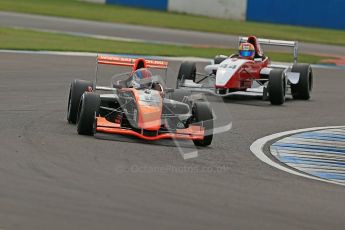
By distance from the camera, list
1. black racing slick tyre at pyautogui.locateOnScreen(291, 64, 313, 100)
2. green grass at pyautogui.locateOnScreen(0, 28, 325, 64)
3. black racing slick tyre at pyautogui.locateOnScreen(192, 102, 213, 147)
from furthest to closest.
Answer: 1. green grass at pyautogui.locateOnScreen(0, 28, 325, 64)
2. black racing slick tyre at pyautogui.locateOnScreen(291, 64, 313, 100)
3. black racing slick tyre at pyautogui.locateOnScreen(192, 102, 213, 147)

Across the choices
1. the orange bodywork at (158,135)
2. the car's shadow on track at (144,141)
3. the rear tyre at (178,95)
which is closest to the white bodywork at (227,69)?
the rear tyre at (178,95)

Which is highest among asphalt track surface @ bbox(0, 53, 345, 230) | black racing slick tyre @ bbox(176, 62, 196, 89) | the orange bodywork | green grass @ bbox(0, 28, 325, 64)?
black racing slick tyre @ bbox(176, 62, 196, 89)

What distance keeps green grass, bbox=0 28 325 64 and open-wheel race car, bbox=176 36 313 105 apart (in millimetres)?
8234

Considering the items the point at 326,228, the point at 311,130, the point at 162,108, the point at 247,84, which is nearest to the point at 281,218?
the point at 326,228

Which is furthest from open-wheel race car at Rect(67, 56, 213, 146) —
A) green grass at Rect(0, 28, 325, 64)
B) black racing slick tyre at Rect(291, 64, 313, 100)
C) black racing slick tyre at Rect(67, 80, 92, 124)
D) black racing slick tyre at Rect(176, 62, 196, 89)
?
Result: green grass at Rect(0, 28, 325, 64)

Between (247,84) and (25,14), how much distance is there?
21.9 meters

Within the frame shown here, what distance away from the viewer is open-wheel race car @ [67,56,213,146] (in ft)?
41.1

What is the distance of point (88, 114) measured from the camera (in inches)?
491

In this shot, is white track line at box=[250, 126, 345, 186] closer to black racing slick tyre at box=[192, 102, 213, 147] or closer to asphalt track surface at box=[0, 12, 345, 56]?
black racing slick tyre at box=[192, 102, 213, 147]

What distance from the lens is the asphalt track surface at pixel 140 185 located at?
8.28 metres

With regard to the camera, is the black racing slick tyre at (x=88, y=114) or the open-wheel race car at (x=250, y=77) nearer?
the black racing slick tyre at (x=88, y=114)

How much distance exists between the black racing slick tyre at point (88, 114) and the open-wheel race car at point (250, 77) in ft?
20.0

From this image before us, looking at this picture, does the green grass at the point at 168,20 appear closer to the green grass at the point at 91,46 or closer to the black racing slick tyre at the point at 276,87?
the green grass at the point at 91,46

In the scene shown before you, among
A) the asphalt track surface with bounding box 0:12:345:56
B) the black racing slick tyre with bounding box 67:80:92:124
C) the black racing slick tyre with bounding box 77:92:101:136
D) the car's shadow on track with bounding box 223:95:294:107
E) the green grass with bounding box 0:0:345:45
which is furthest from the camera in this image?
the green grass with bounding box 0:0:345:45
